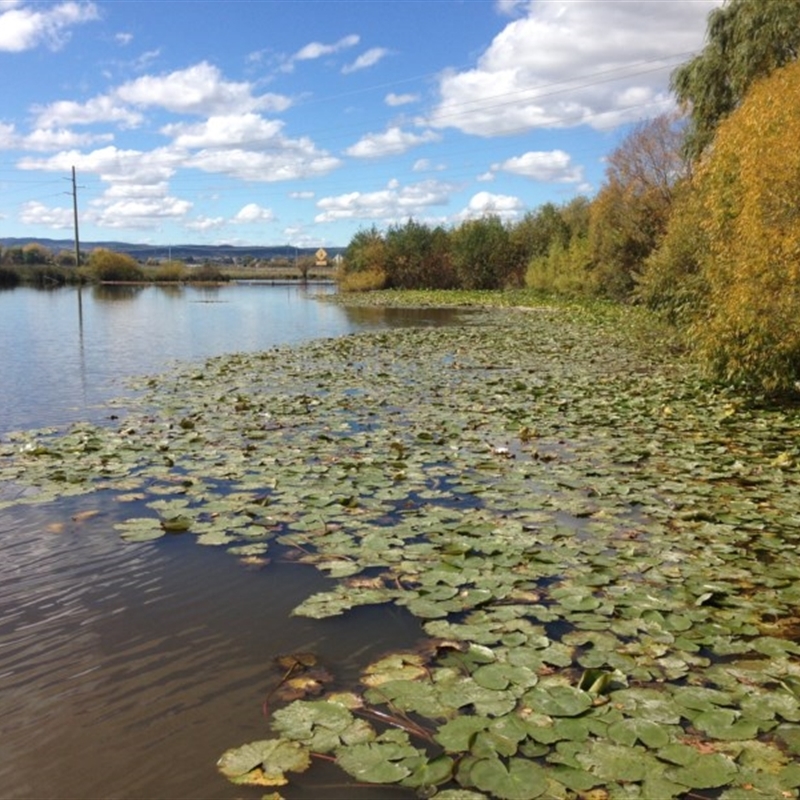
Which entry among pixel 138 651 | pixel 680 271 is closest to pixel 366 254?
pixel 680 271

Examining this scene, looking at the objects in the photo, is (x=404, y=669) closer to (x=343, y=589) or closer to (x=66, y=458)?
(x=343, y=589)

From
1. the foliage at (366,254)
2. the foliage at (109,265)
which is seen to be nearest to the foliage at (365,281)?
the foliage at (366,254)

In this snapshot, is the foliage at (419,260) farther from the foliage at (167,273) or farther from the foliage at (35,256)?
the foliage at (35,256)

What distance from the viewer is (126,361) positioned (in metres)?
14.3

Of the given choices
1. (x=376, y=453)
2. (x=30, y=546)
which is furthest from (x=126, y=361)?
(x=30, y=546)

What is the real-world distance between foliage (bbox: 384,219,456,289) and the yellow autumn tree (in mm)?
45928

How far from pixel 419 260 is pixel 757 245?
48397mm

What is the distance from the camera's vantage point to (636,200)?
2981 cm

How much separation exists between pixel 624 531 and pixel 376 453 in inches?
105

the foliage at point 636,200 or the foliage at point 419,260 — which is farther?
the foliage at point 419,260

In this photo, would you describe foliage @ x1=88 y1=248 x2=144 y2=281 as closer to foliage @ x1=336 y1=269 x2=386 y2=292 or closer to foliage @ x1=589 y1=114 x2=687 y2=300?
foliage @ x1=336 y1=269 x2=386 y2=292

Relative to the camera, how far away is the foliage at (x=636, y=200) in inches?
1145

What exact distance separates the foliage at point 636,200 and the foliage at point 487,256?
19.8m

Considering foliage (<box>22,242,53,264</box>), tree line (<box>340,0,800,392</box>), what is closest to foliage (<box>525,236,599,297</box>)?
tree line (<box>340,0,800,392</box>)
